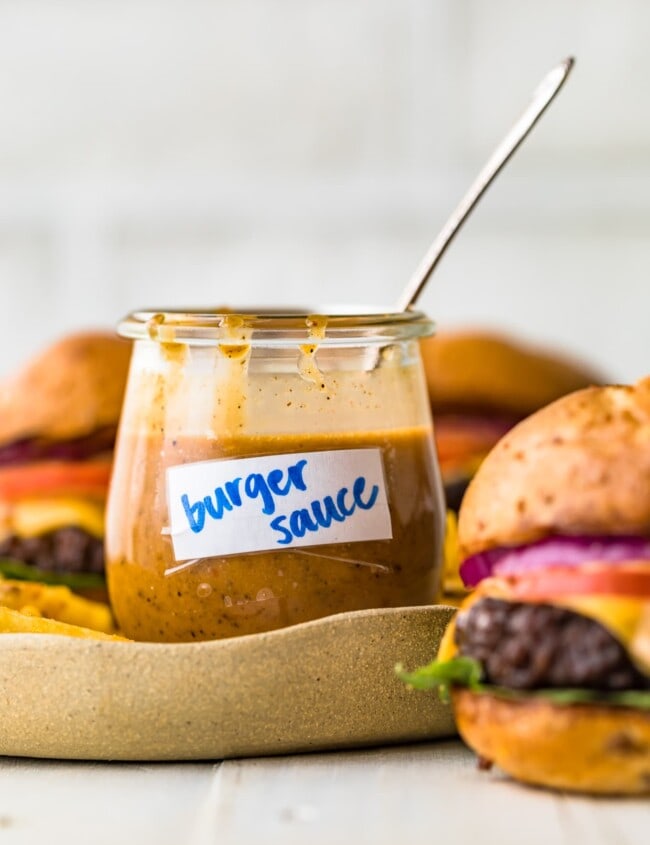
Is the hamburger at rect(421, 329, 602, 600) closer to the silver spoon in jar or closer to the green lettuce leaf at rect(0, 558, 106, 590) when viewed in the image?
the green lettuce leaf at rect(0, 558, 106, 590)

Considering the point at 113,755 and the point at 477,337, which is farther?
the point at 477,337

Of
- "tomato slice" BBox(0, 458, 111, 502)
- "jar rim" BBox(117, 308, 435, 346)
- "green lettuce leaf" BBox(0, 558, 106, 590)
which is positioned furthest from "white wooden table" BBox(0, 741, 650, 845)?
"tomato slice" BBox(0, 458, 111, 502)

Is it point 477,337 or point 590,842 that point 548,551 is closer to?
point 590,842

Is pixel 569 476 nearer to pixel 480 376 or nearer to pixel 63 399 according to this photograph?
pixel 63 399

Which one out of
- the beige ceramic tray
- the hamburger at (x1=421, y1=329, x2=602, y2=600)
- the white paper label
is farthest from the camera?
the hamburger at (x1=421, y1=329, x2=602, y2=600)

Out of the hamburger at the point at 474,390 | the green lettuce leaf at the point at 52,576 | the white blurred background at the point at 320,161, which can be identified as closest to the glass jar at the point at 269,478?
the green lettuce leaf at the point at 52,576

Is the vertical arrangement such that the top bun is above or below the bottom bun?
above

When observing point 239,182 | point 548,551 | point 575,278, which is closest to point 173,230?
point 239,182
